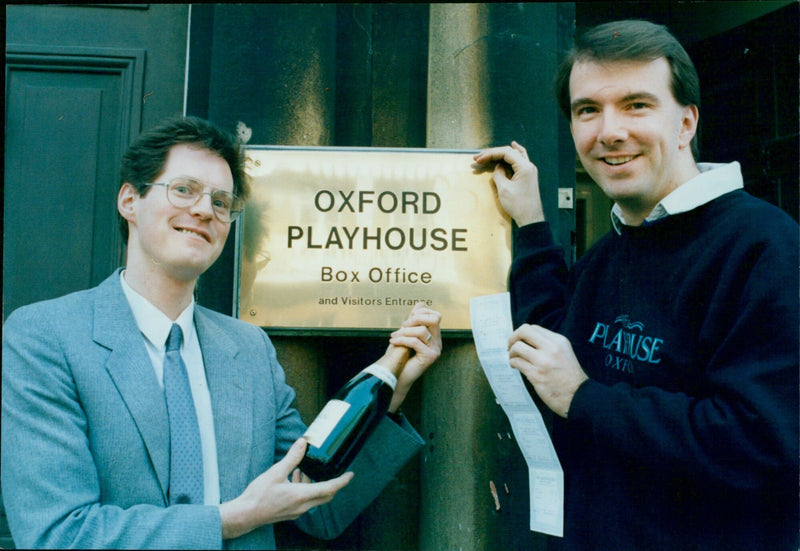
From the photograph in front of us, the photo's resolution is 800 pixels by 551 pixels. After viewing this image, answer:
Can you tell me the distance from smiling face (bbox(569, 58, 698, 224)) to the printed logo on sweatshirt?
0.30 metres

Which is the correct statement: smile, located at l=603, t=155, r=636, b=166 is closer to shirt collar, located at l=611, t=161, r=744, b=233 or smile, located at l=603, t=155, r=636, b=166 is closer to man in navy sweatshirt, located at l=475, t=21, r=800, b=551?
man in navy sweatshirt, located at l=475, t=21, r=800, b=551

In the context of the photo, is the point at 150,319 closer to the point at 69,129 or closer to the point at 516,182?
the point at 69,129

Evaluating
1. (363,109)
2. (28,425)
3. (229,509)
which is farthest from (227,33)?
(229,509)

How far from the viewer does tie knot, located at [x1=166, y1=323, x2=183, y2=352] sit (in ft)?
4.81

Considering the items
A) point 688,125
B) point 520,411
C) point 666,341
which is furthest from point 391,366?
point 688,125

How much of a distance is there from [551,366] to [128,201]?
3.82 feet

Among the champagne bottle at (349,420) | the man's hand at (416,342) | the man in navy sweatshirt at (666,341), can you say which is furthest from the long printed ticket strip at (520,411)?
the champagne bottle at (349,420)

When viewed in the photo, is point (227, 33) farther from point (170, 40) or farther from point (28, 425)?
point (28, 425)

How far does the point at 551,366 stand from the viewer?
1.42m

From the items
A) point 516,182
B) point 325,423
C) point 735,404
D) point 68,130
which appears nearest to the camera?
point 735,404

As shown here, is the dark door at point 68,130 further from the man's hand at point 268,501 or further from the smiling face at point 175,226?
the man's hand at point 268,501

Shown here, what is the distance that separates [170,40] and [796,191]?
2656 mm

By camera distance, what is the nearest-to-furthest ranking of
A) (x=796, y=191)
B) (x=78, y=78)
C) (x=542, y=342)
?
(x=542, y=342), (x=78, y=78), (x=796, y=191)

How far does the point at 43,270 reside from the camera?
1.96 meters
